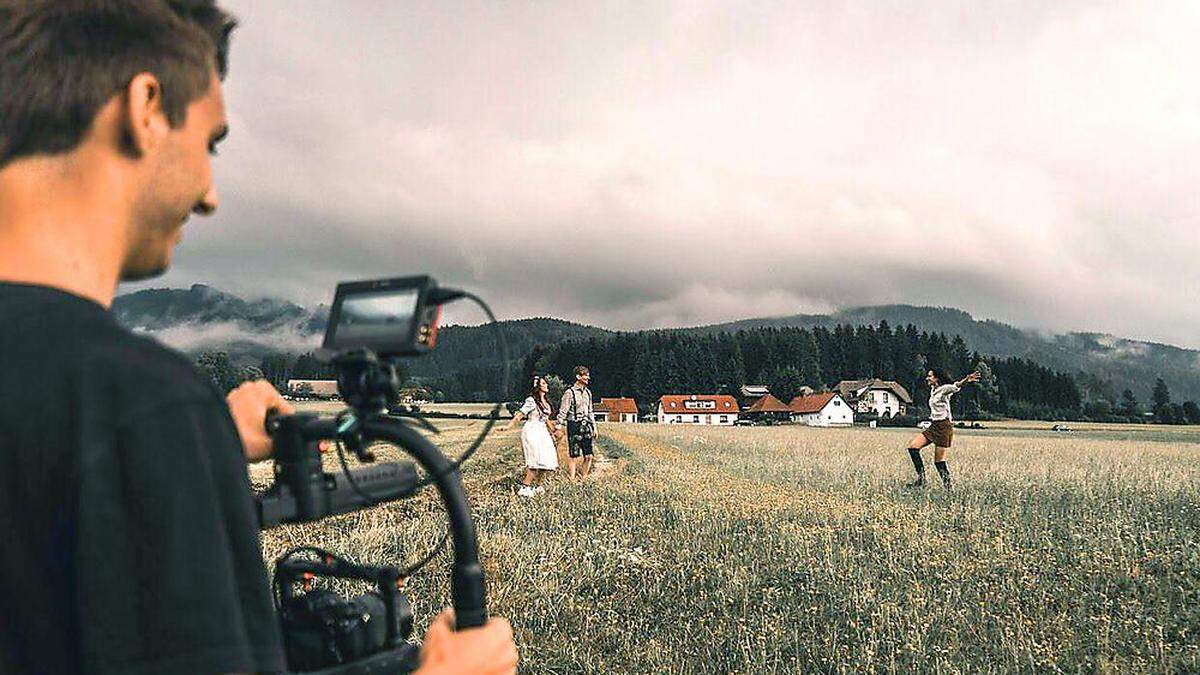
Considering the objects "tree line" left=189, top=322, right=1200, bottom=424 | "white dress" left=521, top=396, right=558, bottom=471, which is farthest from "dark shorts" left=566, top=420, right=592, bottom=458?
"tree line" left=189, top=322, right=1200, bottom=424

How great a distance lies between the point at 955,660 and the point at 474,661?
529cm

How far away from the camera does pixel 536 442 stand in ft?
50.3

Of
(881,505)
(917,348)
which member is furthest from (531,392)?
(917,348)

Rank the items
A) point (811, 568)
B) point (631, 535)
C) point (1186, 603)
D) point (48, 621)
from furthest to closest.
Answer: point (631, 535)
point (811, 568)
point (1186, 603)
point (48, 621)

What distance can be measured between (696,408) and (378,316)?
13731 centimetres

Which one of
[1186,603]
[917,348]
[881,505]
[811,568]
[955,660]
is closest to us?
[955,660]

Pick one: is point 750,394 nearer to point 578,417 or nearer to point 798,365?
point 798,365

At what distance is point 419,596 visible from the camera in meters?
7.07

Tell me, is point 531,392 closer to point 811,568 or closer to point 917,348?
point 811,568

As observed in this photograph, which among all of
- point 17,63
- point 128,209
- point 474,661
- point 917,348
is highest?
point 917,348

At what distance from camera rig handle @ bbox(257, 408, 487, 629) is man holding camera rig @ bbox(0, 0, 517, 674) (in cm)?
19

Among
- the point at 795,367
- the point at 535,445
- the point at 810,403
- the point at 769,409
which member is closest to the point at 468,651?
the point at 535,445

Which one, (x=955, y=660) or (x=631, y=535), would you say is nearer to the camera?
(x=955, y=660)

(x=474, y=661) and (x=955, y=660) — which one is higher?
(x=474, y=661)
